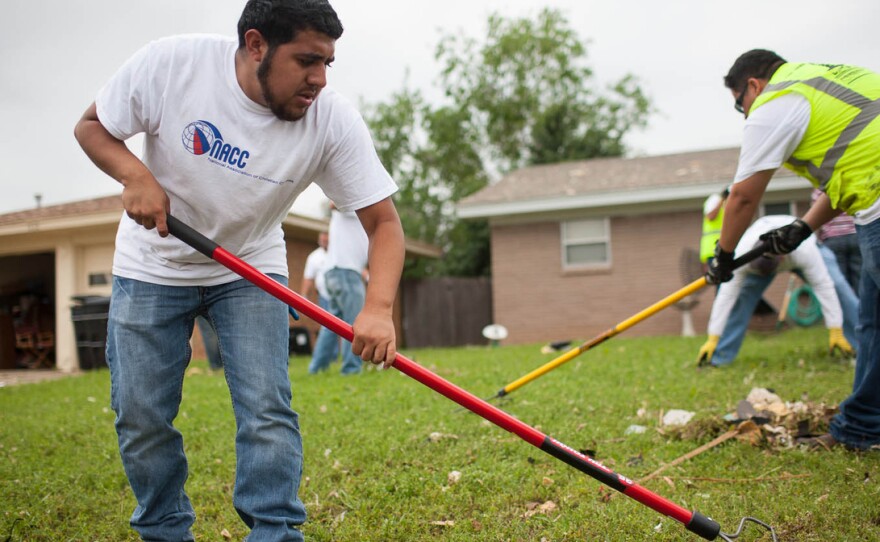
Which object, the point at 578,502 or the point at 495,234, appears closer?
the point at 578,502

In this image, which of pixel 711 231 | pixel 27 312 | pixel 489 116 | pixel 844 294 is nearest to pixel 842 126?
pixel 844 294

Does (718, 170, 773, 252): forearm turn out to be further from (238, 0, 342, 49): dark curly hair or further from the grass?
(238, 0, 342, 49): dark curly hair

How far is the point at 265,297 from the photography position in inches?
101

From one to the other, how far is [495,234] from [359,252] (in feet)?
32.0

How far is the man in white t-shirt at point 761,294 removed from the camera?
21.4 ft

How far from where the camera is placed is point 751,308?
6809 mm

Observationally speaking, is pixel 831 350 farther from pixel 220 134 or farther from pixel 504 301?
pixel 504 301

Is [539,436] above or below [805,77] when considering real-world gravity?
below

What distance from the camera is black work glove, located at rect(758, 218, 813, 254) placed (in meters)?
4.06

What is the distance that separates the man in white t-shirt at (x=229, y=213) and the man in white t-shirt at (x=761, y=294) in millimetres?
5003

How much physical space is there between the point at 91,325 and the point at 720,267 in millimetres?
10811

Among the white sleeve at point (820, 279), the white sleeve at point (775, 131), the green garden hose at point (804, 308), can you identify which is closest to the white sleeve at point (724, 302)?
the white sleeve at point (820, 279)

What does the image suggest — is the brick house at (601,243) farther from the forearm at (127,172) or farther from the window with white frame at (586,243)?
the forearm at (127,172)

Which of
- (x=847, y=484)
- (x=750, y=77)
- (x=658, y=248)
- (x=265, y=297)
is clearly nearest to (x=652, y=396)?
(x=847, y=484)
